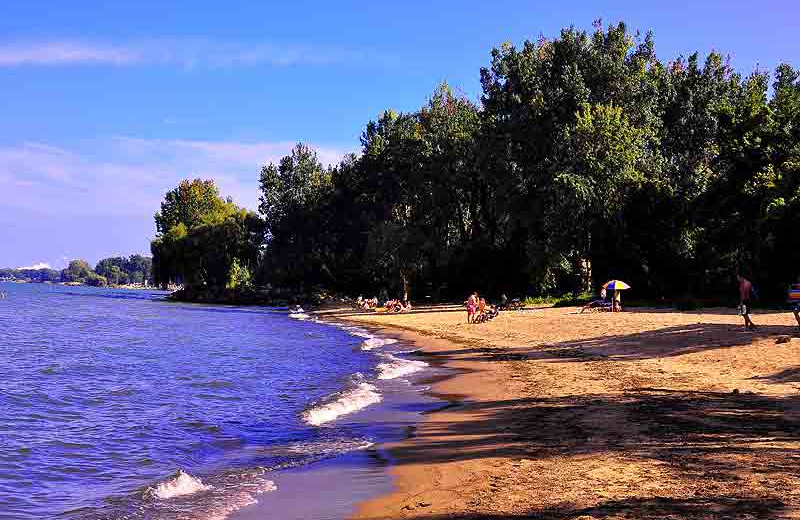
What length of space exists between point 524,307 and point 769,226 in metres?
17.1

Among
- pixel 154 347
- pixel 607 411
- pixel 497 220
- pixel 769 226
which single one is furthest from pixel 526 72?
pixel 607 411

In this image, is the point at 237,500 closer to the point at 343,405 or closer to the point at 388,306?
the point at 343,405

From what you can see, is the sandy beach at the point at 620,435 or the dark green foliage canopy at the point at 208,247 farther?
Answer: the dark green foliage canopy at the point at 208,247

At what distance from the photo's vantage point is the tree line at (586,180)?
36.8 m

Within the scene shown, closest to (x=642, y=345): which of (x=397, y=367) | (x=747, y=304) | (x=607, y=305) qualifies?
(x=747, y=304)

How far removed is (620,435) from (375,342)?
24.4m

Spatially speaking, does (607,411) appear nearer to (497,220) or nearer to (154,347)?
(154,347)

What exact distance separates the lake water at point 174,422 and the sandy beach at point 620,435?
193cm

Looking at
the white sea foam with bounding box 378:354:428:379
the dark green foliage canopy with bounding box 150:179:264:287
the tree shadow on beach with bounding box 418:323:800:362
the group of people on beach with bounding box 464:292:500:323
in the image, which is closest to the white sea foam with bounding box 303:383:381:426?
the white sea foam with bounding box 378:354:428:379

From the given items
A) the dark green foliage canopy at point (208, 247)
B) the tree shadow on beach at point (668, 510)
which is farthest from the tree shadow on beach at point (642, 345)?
the dark green foliage canopy at point (208, 247)

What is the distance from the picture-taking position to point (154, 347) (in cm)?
3381

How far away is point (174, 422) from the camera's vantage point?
14.9 m

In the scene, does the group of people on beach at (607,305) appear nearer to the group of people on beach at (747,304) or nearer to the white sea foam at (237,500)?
the group of people on beach at (747,304)

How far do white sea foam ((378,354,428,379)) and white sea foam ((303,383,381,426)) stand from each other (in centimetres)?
293
